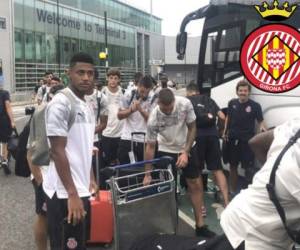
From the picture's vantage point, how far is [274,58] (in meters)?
6.75

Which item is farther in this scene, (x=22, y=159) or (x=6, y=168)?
(x=6, y=168)

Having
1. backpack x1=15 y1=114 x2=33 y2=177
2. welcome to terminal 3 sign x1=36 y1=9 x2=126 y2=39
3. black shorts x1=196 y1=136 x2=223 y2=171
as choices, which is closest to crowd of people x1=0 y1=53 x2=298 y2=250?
black shorts x1=196 y1=136 x2=223 y2=171

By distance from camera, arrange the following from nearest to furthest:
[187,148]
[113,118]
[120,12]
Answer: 1. [187,148]
2. [113,118]
3. [120,12]

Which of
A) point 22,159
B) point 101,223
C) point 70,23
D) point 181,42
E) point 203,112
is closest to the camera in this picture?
point 22,159

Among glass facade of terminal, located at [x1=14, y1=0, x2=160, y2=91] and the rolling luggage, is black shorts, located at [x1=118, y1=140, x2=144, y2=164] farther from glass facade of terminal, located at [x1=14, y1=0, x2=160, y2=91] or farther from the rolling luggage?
glass facade of terminal, located at [x1=14, y1=0, x2=160, y2=91]

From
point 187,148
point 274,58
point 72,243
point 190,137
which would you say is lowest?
point 72,243

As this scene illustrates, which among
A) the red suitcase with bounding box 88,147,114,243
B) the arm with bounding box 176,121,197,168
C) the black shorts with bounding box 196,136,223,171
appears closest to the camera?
the red suitcase with bounding box 88,147,114,243

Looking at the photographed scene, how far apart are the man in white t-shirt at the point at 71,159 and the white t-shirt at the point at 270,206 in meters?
1.27

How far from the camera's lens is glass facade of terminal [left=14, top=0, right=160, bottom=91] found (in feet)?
113

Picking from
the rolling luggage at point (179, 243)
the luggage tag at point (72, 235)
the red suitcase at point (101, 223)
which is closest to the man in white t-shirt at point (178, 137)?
the red suitcase at point (101, 223)

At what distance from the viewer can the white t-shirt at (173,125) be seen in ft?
16.8

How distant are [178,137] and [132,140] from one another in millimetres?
1580

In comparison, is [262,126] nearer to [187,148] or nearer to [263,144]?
[187,148]

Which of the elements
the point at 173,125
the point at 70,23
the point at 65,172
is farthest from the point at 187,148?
the point at 70,23
